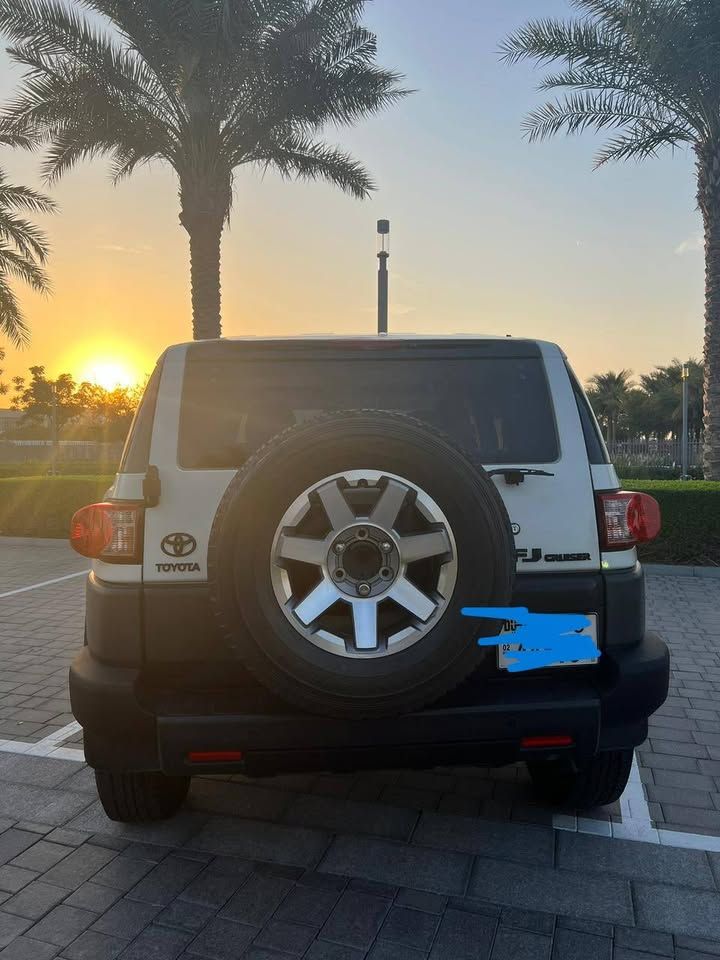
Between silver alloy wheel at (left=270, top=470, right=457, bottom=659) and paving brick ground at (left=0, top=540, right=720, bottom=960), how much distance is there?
3.26 ft

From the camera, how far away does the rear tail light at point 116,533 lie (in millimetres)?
2564

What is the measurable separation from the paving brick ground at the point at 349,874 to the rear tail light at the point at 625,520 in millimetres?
1247

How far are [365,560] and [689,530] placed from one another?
8.43 metres

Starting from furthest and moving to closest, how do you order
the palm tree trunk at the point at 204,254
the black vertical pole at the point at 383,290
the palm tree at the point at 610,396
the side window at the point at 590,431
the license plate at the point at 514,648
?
1. the palm tree at the point at 610,396
2. the palm tree trunk at the point at 204,254
3. the black vertical pole at the point at 383,290
4. the side window at the point at 590,431
5. the license plate at the point at 514,648

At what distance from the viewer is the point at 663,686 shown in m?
2.67

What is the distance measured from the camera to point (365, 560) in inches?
90.5

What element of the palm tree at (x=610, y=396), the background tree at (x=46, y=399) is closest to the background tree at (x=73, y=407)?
the background tree at (x=46, y=399)

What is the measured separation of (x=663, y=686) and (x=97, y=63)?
47.5 feet

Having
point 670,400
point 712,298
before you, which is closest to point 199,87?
point 712,298

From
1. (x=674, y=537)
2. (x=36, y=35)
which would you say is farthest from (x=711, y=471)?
(x=36, y=35)

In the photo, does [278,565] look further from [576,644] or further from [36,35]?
[36,35]

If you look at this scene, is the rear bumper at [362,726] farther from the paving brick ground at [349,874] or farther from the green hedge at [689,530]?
the green hedge at [689,530]

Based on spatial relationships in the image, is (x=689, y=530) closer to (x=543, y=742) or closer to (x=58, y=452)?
(x=543, y=742)

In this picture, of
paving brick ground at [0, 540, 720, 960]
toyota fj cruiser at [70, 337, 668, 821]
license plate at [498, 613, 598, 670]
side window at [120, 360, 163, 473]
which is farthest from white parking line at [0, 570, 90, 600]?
license plate at [498, 613, 598, 670]
